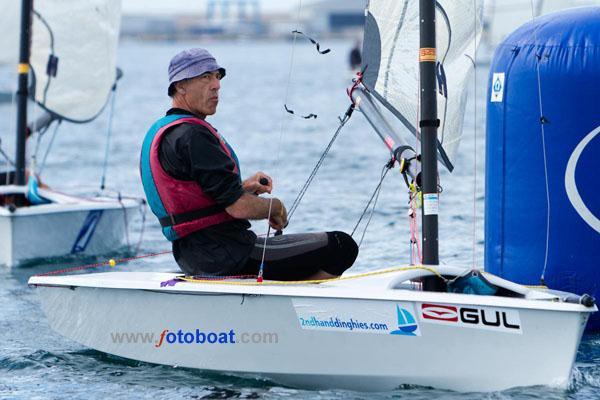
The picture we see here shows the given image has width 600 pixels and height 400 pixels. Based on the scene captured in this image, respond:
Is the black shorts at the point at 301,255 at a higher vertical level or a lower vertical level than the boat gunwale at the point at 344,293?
higher

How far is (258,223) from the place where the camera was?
11.1 m

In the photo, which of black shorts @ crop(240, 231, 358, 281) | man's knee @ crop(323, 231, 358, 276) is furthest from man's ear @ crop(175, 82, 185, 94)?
man's knee @ crop(323, 231, 358, 276)

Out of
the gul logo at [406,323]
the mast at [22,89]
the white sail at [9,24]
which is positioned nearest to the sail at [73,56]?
the white sail at [9,24]

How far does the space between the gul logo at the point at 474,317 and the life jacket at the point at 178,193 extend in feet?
3.35

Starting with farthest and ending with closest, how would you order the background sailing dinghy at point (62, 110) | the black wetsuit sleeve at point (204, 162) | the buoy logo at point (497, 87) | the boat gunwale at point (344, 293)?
the background sailing dinghy at point (62, 110)
the buoy logo at point (497, 87)
the black wetsuit sleeve at point (204, 162)
the boat gunwale at point (344, 293)

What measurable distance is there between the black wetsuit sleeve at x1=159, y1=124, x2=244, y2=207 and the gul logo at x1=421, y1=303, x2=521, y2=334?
0.97m

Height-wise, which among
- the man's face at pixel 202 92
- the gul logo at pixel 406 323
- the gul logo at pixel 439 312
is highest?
the man's face at pixel 202 92

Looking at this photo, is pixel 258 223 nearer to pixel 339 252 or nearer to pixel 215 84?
pixel 339 252

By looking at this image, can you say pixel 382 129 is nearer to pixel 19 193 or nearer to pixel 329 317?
pixel 329 317

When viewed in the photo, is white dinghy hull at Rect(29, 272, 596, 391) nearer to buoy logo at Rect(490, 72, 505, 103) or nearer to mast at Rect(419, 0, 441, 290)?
mast at Rect(419, 0, 441, 290)

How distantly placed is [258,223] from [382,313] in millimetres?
6164

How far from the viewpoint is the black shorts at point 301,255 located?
5.47m

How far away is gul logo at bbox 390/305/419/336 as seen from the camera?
500 centimetres

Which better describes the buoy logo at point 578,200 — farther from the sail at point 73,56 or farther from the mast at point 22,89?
the sail at point 73,56
